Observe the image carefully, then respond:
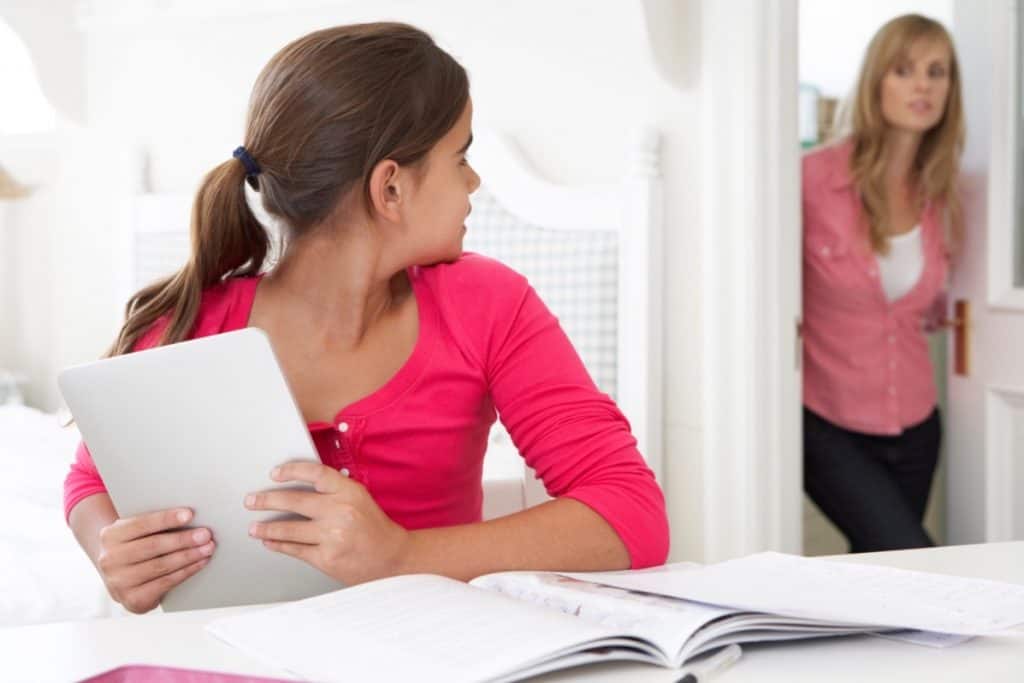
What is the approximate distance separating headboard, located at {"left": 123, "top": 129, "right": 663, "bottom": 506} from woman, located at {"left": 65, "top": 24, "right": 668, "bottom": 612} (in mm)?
803

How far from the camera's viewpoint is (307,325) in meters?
1.25

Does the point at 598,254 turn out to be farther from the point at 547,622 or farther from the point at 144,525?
the point at 547,622

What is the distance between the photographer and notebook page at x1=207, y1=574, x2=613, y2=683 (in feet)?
2.30

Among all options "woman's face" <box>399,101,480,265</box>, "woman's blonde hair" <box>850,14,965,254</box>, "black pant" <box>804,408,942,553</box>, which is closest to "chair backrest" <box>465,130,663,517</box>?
"black pant" <box>804,408,942,553</box>

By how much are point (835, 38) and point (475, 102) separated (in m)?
2.18

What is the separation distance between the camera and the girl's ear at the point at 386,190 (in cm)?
117

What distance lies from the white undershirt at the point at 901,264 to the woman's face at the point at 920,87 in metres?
0.23

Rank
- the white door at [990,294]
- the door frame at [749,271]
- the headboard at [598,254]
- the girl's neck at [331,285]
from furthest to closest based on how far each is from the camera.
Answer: the white door at [990,294], the headboard at [598,254], the door frame at [749,271], the girl's neck at [331,285]

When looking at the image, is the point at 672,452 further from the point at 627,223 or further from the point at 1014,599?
the point at 1014,599

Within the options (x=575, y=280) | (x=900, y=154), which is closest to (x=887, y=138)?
(x=900, y=154)

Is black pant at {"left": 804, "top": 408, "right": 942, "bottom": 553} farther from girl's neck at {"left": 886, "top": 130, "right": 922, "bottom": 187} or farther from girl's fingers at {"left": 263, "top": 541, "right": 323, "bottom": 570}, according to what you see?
girl's fingers at {"left": 263, "top": 541, "right": 323, "bottom": 570}

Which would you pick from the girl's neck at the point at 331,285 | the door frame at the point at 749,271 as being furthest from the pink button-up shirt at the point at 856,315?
the girl's neck at the point at 331,285

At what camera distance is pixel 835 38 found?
13.9 feet

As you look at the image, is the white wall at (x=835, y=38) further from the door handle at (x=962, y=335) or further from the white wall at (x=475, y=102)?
the white wall at (x=475, y=102)
